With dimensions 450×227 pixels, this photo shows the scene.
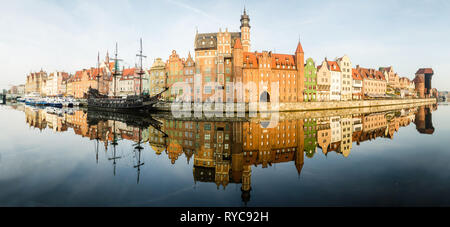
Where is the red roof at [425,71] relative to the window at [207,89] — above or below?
above

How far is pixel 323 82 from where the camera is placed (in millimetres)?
67188

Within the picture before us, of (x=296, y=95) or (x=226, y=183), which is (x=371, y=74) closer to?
(x=296, y=95)

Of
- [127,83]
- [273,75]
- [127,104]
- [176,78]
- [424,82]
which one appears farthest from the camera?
[424,82]

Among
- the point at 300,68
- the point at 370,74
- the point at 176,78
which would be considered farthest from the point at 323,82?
the point at 176,78

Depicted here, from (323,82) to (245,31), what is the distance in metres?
29.1

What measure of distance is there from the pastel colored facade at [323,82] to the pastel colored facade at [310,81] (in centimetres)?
167

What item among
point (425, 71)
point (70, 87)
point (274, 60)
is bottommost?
point (70, 87)

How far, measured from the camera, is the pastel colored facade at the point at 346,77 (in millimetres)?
73500

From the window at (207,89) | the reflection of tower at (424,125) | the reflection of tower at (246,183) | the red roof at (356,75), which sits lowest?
the reflection of tower at (246,183)

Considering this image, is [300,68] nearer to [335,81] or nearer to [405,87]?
[335,81]

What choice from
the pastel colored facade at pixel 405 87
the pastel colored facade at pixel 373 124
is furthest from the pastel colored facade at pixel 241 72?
the pastel colored facade at pixel 405 87

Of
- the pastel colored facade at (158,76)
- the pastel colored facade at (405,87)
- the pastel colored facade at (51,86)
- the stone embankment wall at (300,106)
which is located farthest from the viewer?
the pastel colored facade at (51,86)

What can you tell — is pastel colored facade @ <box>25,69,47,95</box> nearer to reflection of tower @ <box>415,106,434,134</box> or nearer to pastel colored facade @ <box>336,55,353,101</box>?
pastel colored facade @ <box>336,55,353,101</box>

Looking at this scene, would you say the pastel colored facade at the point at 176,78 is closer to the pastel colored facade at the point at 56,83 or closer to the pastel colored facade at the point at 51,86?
the pastel colored facade at the point at 56,83
